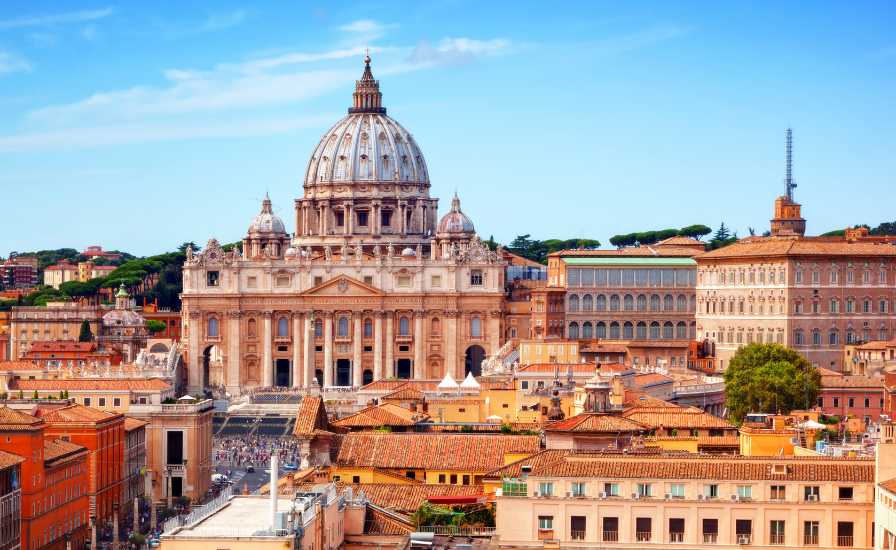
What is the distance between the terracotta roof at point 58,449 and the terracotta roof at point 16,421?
128cm

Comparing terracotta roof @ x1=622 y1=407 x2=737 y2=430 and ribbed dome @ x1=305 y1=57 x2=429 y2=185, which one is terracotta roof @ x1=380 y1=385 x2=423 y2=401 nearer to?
terracotta roof @ x1=622 y1=407 x2=737 y2=430

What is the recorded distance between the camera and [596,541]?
38844 millimetres

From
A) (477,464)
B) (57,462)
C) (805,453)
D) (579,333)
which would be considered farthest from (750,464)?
(579,333)

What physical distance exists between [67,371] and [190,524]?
72.6m

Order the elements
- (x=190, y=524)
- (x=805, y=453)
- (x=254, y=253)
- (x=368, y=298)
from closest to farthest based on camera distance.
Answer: (x=190, y=524)
(x=805, y=453)
(x=368, y=298)
(x=254, y=253)

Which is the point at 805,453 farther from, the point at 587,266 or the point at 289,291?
the point at 289,291

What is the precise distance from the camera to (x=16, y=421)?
6209 cm

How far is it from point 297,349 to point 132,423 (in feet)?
242

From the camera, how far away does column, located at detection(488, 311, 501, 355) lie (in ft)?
506

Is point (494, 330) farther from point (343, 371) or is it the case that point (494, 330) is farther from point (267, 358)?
point (267, 358)

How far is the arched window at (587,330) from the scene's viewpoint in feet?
458

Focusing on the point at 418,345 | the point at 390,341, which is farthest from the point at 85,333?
the point at 418,345

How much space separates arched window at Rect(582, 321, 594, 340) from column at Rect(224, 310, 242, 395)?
26296 millimetres

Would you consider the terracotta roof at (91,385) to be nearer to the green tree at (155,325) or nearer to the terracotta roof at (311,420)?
the terracotta roof at (311,420)
